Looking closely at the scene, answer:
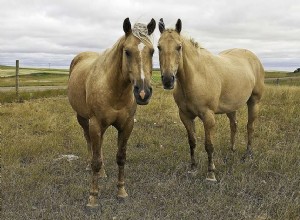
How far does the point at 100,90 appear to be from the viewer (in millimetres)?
4477

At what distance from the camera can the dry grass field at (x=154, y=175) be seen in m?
4.45

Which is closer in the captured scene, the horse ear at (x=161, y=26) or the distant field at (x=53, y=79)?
the horse ear at (x=161, y=26)

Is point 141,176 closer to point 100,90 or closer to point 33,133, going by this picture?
point 100,90

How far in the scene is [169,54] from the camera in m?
5.14

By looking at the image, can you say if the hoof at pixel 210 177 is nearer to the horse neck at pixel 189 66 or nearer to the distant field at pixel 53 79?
the horse neck at pixel 189 66

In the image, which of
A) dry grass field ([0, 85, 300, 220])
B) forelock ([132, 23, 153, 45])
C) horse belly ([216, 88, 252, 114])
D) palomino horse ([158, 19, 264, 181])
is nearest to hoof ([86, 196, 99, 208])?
dry grass field ([0, 85, 300, 220])

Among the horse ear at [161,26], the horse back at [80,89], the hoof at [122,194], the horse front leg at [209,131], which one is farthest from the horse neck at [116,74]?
the horse front leg at [209,131]

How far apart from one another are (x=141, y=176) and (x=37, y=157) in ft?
7.97

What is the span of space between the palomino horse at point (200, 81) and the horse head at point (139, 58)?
1025mm

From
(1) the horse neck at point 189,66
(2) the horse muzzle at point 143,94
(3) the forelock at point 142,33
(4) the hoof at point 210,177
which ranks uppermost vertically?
(3) the forelock at point 142,33

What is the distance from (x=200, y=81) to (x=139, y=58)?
7.35 ft

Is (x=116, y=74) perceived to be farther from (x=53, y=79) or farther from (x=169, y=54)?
(x=53, y=79)

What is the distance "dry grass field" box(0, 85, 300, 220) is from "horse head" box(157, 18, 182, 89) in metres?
1.79

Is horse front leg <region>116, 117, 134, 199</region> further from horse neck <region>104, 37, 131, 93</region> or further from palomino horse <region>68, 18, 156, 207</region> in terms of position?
horse neck <region>104, 37, 131, 93</region>
